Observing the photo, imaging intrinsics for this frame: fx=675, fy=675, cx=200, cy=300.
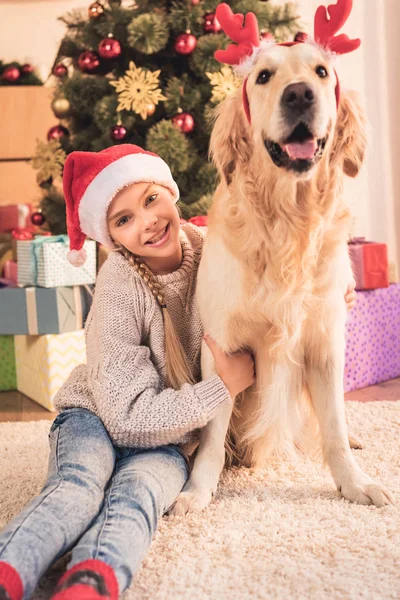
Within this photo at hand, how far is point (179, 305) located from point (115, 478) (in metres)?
0.43

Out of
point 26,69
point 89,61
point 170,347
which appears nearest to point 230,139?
point 170,347

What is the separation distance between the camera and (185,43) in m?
2.44

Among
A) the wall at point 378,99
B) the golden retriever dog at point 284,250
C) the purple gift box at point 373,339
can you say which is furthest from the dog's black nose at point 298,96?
the wall at point 378,99

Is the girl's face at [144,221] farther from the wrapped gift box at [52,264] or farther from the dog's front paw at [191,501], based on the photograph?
the wrapped gift box at [52,264]

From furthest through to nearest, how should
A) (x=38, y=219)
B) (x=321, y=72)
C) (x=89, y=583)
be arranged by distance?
(x=38, y=219)
(x=321, y=72)
(x=89, y=583)

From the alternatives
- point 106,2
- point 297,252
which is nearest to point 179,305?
point 297,252

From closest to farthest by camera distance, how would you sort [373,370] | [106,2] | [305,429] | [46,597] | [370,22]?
[46,597] < [305,429] < [373,370] < [106,2] < [370,22]

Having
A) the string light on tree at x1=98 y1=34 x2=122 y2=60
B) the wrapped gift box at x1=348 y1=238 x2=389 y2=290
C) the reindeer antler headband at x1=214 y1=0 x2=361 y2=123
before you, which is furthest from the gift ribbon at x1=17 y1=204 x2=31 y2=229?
the reindeer antler headband at x1=214 y1=0 x2=361 y2=123

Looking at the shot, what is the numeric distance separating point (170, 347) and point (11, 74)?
11.9ft

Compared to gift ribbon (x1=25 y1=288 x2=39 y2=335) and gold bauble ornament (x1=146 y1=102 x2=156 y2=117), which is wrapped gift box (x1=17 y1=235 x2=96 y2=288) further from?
gold bauble ornament (x1=146 y1=102 x2=156 y2=117)

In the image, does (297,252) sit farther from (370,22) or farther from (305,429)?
(370,22)

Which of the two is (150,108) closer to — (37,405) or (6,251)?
(37,405)

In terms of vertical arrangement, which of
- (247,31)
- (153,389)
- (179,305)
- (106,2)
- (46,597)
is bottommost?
(46,597)

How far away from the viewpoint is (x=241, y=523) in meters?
1.22
